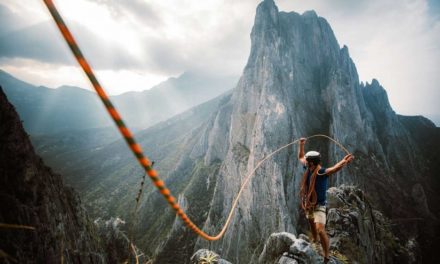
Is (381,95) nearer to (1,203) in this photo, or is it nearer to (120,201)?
(1,203)

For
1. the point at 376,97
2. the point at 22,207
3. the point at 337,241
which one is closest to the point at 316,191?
the point at 337,241

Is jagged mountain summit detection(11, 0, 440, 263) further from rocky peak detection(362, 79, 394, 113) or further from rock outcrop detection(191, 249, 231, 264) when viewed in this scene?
rock outcrop detection(191, 249, 231, 264)

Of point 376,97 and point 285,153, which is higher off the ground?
point 285,153

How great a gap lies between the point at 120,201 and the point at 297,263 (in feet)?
298

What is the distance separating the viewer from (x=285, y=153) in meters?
42.0

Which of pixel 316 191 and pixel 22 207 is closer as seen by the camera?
pixel 316 191

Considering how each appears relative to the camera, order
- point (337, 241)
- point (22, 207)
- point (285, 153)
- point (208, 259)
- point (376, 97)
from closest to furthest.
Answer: point (22, 207), point (208, 259), point (337, 241), point (285, 153), point (376, 97)

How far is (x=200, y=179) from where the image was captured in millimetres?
66438

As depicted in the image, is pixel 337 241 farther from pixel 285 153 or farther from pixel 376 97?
pixel 376 97

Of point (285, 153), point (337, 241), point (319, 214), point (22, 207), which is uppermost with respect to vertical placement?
point (22, 207)

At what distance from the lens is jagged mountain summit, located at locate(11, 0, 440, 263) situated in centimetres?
4084

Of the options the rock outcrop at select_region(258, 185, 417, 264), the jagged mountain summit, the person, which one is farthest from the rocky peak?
the person

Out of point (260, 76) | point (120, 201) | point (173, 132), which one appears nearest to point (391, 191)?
point (260, 76)

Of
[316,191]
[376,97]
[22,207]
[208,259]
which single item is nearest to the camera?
[316,191]
